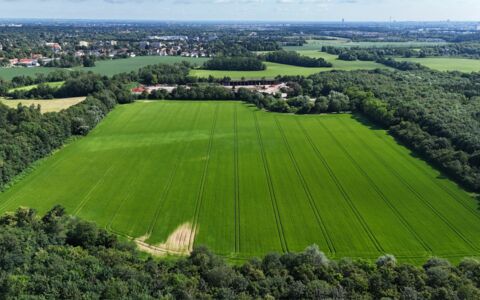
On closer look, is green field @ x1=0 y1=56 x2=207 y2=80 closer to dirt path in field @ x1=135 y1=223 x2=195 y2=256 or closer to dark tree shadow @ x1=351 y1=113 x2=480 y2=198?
dark tree shadow @ x1=351 y1=113 x2=480 y2=198

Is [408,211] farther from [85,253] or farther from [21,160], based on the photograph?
[21,160]

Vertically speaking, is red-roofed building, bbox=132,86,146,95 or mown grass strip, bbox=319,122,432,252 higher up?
red-roofed building, bbox=132,86,146,95

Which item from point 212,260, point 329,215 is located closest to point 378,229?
point 329,215

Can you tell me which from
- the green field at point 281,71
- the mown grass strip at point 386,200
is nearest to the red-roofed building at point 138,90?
the green field at point 281,71

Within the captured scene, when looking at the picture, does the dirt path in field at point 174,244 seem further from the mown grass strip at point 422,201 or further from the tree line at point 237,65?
the tree line at point 237,65

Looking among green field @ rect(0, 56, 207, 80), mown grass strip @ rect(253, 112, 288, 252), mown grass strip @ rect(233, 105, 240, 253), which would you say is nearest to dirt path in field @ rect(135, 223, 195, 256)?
mown grass strip @ rect(233, 105, 240, 253)
